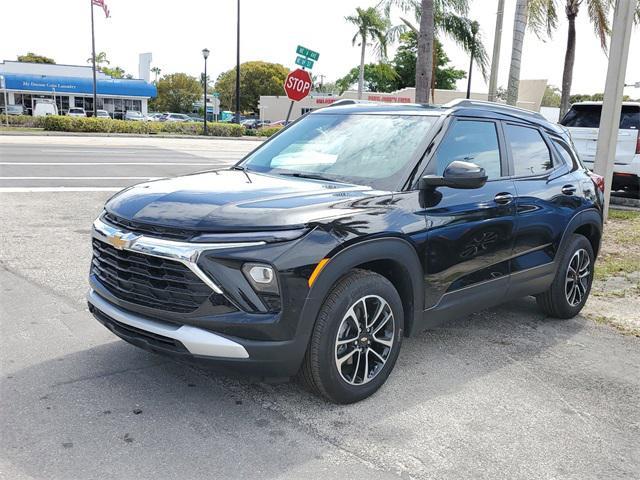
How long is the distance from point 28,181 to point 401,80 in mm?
62989

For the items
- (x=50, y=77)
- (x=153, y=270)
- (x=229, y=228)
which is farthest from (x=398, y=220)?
(x=50, y=77)

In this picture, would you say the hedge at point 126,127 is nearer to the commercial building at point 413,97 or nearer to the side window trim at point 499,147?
the commercial building at point 413,97

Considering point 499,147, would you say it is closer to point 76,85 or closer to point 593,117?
point 593,117

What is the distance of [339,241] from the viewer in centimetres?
342

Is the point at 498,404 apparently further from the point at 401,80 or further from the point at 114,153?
the point at 401,80

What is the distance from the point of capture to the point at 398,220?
378cm

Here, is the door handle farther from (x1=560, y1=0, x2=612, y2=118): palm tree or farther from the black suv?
(x1=560, y1=0, x2=612, y2=118): palm tree

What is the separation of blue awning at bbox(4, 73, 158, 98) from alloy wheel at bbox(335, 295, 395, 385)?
63.6 m

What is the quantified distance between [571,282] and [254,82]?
82176 millimetres

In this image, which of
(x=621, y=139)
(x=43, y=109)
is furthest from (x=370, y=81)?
(x=621, y=139)

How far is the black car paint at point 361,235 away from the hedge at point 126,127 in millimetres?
33673

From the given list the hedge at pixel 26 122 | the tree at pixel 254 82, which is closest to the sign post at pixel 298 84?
the hedge at pixel 26 122

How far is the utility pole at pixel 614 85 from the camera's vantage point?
942 centimetres

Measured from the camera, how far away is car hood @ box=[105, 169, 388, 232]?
329 cm
